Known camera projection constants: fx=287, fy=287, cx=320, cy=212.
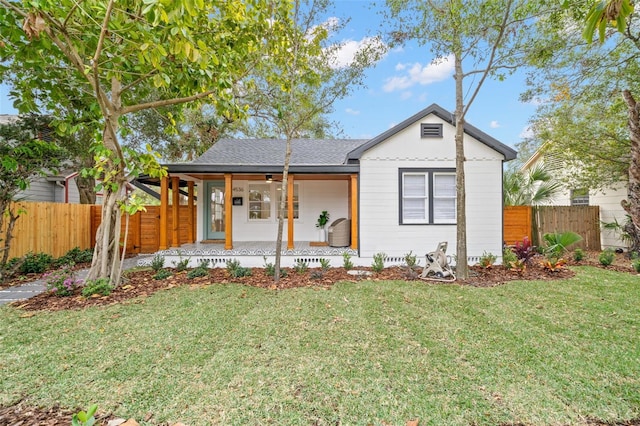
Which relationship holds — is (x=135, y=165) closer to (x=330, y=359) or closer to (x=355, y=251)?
(x=330, y=359)

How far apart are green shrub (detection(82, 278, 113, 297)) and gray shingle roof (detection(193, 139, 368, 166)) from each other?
15.4ft

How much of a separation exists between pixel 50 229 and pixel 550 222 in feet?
55.3

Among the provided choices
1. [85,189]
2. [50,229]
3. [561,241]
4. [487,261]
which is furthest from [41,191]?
[561,241]

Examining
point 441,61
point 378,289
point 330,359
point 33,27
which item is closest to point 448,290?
point 378,289

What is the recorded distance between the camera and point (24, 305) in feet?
16.0

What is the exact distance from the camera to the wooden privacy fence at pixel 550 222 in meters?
10.8

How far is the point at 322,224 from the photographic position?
34.1 ft

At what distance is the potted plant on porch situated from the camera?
1038cm

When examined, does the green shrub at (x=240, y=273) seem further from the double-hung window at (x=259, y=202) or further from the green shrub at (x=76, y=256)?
the green shrub at (x=76, y=256)

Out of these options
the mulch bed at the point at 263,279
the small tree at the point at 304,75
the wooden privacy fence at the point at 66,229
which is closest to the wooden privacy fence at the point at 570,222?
the mulch bed at the point at 263,279

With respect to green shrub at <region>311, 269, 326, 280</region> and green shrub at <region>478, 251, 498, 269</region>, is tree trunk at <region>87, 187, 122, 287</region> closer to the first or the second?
green shrub at <region>311, 269, 326, 280</region>

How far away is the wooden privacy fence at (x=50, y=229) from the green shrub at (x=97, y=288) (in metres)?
3.34

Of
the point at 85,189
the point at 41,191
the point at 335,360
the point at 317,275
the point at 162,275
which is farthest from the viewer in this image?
the point at 85,189

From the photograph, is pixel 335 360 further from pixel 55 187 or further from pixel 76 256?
pixel 55 187
